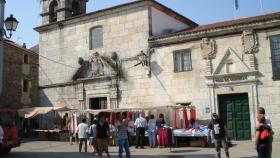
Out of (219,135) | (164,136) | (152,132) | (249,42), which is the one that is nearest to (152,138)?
(152,132)

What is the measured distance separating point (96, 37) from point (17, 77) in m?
13.3

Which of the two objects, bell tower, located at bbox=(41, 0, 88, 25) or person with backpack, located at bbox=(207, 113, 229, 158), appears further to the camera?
bell tower, located at bbox=(41, 0, 88, 25)

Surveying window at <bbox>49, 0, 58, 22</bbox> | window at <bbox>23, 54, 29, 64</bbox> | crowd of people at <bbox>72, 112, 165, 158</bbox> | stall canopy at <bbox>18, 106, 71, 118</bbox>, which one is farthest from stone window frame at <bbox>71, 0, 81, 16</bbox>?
window at <bbox>23, 54, 29, 64</bbox>

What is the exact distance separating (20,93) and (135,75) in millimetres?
16638

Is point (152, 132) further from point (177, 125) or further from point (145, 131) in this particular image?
point (177, 125)

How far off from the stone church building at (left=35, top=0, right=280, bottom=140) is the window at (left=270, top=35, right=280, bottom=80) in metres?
0.04

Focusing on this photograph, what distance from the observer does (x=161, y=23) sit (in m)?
22.2

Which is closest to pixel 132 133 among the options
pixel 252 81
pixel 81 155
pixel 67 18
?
pixel 81 155

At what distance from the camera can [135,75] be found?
21188 millimetres

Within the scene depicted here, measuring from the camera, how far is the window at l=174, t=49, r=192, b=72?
1972 cm

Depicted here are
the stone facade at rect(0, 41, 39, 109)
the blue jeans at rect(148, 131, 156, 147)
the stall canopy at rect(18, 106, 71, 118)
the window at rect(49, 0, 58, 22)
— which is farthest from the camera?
the stone facade at rect(0, 41, 39, 109)

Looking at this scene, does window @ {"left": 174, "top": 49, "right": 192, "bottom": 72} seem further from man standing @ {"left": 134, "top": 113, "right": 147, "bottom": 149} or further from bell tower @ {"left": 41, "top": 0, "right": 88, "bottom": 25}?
bell tower @ {"left": 41, "top": 0, "right": 88, "bottom": 25}

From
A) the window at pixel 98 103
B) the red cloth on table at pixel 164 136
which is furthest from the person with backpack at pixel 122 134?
the window at pixel 98 103

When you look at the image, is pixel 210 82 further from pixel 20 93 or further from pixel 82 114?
pixel 20 93
